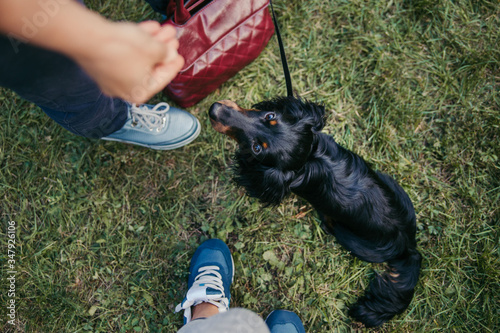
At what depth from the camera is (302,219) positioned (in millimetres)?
2836

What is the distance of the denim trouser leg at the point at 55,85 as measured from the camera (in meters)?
1.32

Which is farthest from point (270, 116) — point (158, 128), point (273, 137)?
point (158, 128)

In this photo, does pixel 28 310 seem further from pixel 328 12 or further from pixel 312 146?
pixel 328 12

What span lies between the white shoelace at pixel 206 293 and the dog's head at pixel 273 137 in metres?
0.80

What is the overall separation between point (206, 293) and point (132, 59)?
Answer: 1975mm

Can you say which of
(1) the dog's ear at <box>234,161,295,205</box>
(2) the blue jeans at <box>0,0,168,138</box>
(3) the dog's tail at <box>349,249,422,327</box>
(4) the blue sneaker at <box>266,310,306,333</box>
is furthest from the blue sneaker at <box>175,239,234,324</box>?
(2) the blue jeans at <box>0,0,168,138</box>

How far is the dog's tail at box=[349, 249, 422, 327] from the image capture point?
2410mm

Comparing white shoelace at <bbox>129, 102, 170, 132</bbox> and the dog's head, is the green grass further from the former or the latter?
the dog's head

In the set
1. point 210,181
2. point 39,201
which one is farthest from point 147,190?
point 39,201

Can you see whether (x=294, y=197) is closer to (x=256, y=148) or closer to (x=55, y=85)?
(x=256, y=148)

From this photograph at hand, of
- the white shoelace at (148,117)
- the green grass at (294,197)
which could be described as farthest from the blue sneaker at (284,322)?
the white shoelace at (148,117)

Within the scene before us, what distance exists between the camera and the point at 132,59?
1021 millimetres

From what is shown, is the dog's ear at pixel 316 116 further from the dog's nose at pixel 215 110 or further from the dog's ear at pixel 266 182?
the dog's nose at pixel 215 110

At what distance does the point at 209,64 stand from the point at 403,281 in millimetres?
2379
